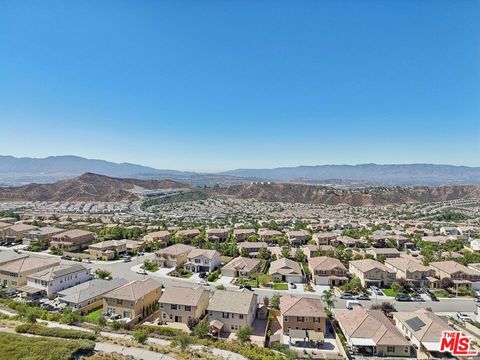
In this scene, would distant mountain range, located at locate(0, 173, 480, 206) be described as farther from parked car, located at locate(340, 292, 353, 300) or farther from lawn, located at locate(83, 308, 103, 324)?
lawn, located at locate(83, 308, 103, 324)

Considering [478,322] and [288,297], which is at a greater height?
[288,297]

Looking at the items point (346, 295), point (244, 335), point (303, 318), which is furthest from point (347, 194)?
point (244, 335)

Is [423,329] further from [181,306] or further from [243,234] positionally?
[243,234]

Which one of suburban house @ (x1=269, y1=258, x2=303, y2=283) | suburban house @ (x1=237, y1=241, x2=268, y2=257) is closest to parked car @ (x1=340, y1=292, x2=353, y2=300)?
suburban house @ (x1=269, y1=258, x2=303, y2=283)

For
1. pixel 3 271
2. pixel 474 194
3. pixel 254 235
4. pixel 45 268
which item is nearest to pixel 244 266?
pixel 254 235

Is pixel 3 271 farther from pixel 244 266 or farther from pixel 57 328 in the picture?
pixel 244 266

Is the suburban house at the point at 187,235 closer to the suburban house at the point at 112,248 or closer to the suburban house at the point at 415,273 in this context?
the suburban house at the point at 112,248
